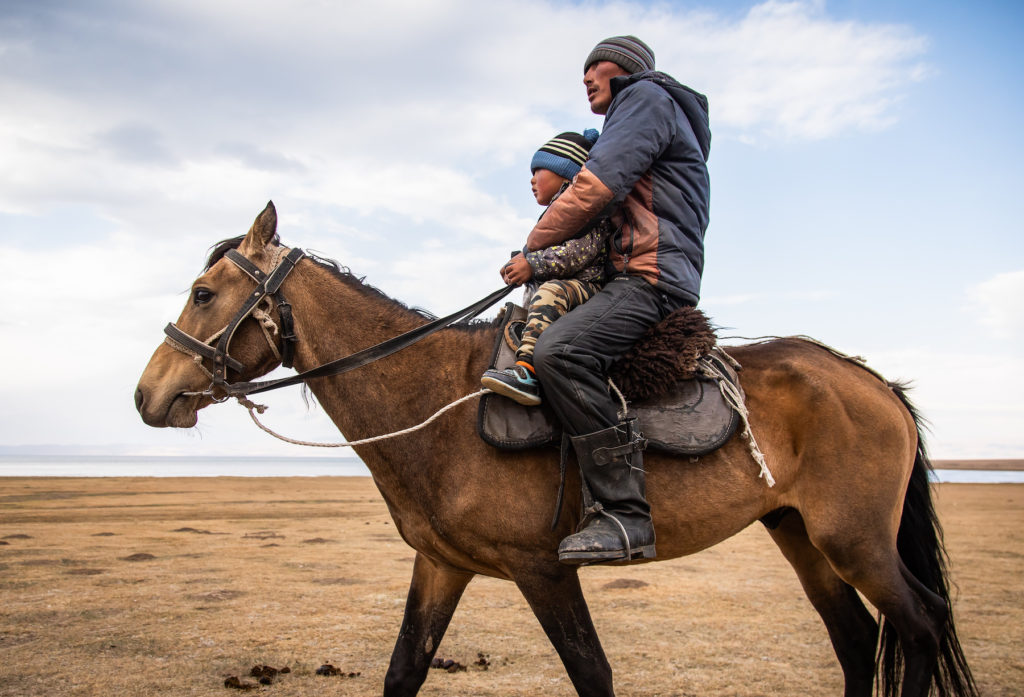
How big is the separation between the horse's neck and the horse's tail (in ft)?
10.5

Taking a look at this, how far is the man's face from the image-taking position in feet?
14.1

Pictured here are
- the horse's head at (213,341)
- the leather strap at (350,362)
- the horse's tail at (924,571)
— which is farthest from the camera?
the horse's tail at (924,571)

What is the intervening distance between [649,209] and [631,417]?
1.20 metres

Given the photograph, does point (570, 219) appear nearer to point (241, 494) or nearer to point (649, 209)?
point (649, 209)

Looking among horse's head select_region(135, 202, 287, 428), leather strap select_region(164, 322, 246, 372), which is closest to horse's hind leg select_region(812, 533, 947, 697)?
horse's head select_region(135, 202, 287, 428)

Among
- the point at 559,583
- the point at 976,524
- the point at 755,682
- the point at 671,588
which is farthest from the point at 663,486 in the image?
the point at 976,524

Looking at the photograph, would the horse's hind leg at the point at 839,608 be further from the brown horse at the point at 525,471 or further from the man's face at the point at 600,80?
the man's face at the point at 600,80

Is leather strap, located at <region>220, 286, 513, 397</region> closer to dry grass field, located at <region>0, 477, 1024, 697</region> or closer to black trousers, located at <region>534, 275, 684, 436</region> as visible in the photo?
black trousers, located at <region>534, 275, 684, 436</region>

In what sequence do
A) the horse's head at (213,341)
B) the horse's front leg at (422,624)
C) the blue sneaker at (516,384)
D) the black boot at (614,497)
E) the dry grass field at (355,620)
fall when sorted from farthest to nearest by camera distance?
the dry grass field at (355,620) → the horse's front leg at (422,624) → the horse's head at (213,341) → the blue sneaker at (516,384) → the black boot at (614,497)

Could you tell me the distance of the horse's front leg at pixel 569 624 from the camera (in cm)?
350

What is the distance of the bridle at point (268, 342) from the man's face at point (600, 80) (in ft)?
5.64

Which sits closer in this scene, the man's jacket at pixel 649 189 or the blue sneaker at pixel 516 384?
the blue sneaker at pixel 516 384

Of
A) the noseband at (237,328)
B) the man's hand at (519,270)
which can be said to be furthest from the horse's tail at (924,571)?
the noseband at (237,328)

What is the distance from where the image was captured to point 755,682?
229 inches
